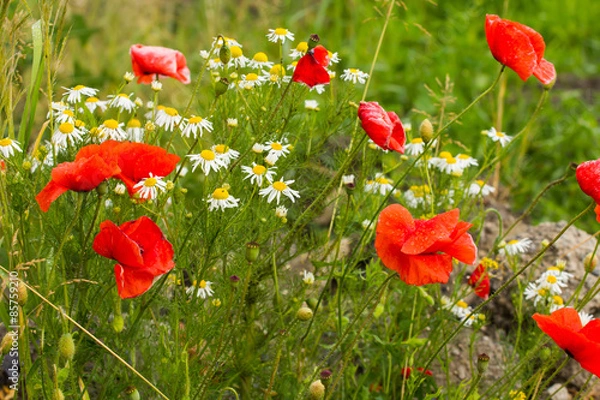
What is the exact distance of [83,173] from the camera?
1.48m

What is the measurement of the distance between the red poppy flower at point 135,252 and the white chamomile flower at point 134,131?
15.1 inches

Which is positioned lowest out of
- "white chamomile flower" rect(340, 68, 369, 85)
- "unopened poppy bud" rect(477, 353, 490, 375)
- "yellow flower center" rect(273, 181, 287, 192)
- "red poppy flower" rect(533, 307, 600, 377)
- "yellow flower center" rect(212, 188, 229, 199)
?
"unopened poppy bud" rect(477, 353, 490, 375)

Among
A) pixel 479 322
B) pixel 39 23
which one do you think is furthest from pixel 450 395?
pixel 39 23

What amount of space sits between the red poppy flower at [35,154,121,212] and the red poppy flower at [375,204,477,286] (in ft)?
1.65

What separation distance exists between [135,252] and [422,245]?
19.9 inches

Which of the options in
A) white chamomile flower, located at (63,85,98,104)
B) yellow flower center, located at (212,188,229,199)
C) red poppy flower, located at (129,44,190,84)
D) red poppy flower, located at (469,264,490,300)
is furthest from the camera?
red poppy flower, located at (469,264,490,300)

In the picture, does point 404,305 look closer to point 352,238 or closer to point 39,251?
point 352,238

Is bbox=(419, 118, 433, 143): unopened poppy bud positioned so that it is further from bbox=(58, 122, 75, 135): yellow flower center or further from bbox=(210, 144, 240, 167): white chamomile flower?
bbox=(58, 122, 75, 135): yellow flower center

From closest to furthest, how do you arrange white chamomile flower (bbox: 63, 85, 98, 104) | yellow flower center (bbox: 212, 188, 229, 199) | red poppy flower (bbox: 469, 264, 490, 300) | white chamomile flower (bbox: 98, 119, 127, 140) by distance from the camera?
yellow flower center (bbox: 212, 188, 229, 199)
white chamomile flower (bbox: 98, 119, 127, 140)
white chamomile flower (bbox: 63, 85, 98, 104)
red poppy flower (bbox: 469, 264, 490, 300)

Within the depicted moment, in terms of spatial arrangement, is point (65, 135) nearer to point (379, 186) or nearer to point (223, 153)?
point (223, 153)

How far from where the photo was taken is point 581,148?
404 cm

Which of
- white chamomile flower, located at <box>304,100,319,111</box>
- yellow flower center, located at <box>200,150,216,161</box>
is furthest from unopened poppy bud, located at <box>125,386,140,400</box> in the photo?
white chamomile flower, located at <box>304,100,319,111</box>

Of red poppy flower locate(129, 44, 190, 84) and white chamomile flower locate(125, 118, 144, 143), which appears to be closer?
white chamomile flower locate(125, 118, 144, 143)

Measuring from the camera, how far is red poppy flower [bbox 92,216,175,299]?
1514 millimetres
